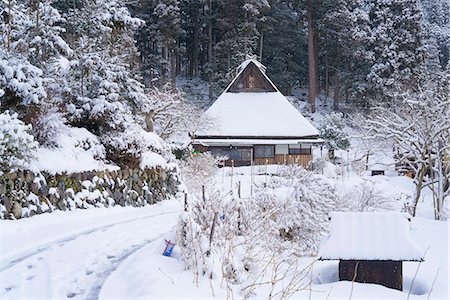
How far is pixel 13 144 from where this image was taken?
10320 mm

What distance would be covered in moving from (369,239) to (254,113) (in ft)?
80.5

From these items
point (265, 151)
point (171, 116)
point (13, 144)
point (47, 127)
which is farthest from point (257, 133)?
point (13, 144)

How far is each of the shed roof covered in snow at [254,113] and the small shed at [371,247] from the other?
22153 millimetres

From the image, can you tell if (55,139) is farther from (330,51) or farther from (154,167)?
(330,51)

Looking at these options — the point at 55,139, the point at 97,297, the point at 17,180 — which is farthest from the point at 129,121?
the point at 97,297

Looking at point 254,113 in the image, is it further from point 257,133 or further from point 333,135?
point 333,135

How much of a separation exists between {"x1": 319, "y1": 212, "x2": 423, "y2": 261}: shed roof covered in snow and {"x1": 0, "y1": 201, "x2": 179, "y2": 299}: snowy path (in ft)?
11.8

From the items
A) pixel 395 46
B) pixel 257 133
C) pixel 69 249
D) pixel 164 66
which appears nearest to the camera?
pixel 69 249

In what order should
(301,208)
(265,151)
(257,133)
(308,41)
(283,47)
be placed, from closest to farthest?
(301,208), (257,133), (265,151), (308,41), (283,47)

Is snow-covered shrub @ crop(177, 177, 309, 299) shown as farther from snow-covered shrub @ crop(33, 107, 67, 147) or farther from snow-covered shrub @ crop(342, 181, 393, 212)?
snow-covered shrub @ crop(33, 107, 67, 147)

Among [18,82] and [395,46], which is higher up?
[395,46]

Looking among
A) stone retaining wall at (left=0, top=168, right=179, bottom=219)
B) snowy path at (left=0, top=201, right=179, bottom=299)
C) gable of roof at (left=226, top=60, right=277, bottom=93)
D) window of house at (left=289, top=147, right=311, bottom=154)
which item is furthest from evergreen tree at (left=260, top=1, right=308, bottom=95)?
snowy path at (left=0, top=201, right=179, bottom=299)

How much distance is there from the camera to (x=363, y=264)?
7.75 meters

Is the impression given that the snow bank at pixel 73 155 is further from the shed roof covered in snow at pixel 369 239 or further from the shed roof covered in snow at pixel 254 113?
the shed roof covered in snow at pixel 254 113
